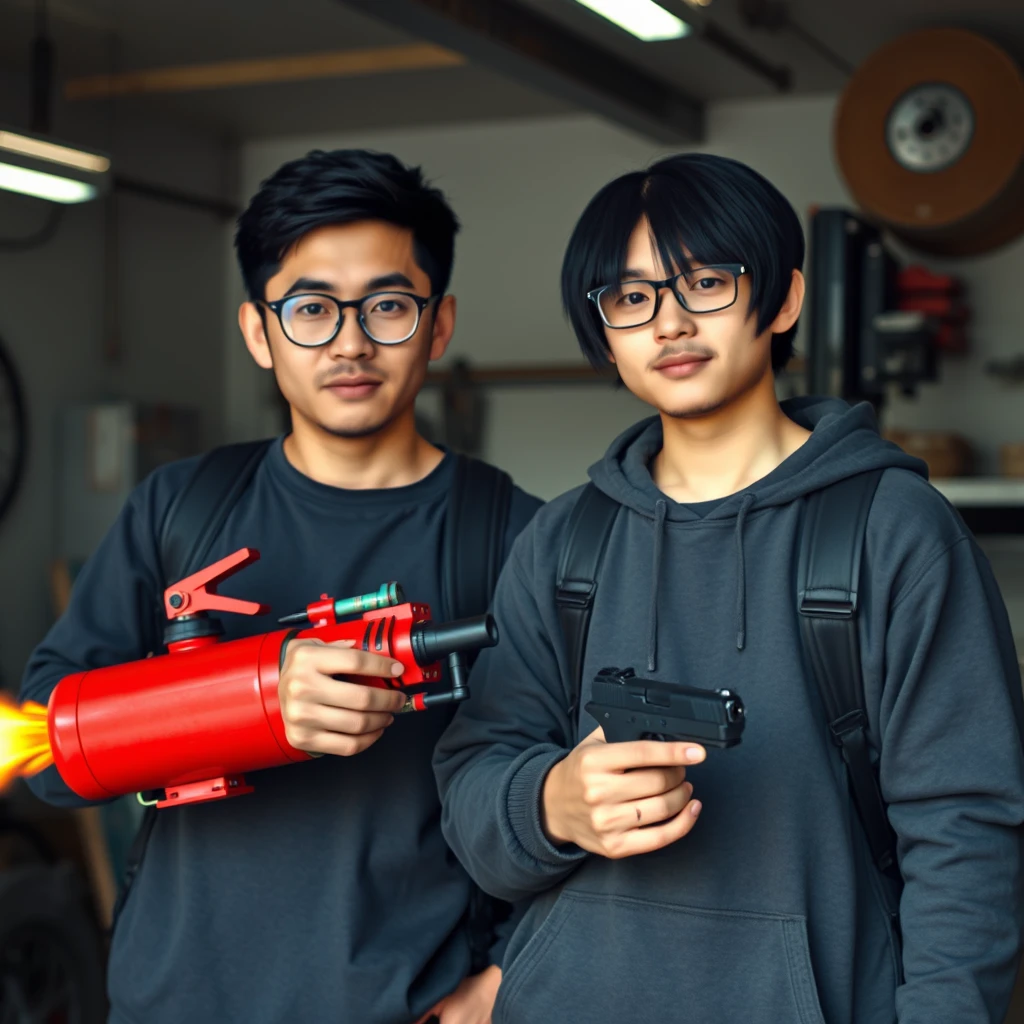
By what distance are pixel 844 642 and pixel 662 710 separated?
19 centimetres

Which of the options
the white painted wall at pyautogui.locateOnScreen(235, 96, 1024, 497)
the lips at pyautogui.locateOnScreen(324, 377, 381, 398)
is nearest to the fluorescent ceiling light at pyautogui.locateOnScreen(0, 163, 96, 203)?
the white painted wall at pyautogui.locateOnScreen(235, 96, 1024, 497)

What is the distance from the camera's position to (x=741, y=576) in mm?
1260

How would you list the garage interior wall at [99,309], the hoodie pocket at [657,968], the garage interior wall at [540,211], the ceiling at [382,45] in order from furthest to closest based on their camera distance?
the garage interior wall at [540,211] < the garage interior wall at [99,309] < the ceiling at [382,45] < the hoodie pocket at [657,968]

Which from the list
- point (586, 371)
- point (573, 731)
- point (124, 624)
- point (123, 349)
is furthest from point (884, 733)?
point (123, 349)

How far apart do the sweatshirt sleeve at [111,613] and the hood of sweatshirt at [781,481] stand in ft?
2.04

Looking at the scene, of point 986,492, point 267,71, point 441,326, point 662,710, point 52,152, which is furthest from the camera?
point 267,71

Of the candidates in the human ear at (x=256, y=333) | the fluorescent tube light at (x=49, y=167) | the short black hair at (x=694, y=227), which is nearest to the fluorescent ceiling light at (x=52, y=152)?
the fluorescent tube light at (x=49, y=167)

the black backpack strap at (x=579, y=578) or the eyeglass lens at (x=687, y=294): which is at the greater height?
the eyeglass lens at (x=687, y=294)

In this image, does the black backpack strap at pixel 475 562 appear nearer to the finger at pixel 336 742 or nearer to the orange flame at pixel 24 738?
the finger at pixel 336 742

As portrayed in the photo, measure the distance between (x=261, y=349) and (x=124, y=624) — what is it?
40 cm

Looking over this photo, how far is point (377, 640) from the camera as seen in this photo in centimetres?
134

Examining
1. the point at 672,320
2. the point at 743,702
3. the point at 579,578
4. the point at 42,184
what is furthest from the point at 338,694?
the point at 42,184

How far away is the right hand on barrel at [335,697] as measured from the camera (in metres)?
1.30

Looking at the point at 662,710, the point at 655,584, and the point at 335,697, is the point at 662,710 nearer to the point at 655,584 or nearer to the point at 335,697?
the point at 655,584
